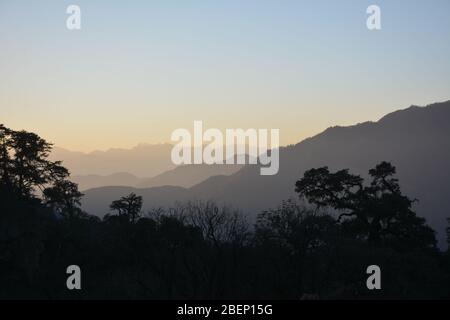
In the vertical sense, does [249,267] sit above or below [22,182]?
below

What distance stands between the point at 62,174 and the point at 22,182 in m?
3.39

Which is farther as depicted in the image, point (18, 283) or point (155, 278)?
point (155, 278)

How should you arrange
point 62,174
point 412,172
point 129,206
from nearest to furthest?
point 62,174
point 129,206
point 412,172

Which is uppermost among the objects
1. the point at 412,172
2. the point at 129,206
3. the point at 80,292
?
the point at 412,172

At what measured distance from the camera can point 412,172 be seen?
196750 mm

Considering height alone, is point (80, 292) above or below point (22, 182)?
below
